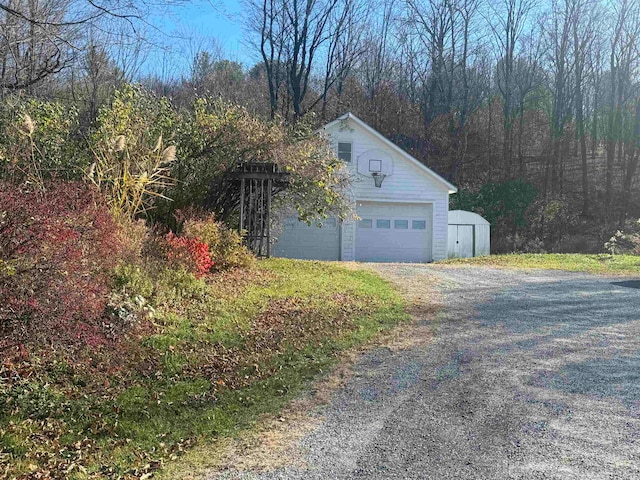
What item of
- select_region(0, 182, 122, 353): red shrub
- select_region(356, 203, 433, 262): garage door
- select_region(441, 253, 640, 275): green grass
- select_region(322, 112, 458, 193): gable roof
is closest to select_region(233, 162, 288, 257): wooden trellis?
select_region(322, 112, 458, 193): gable roof

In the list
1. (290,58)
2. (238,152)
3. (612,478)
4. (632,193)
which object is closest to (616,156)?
(632,193)

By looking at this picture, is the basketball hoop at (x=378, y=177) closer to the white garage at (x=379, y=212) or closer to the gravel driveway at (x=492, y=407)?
the white garage at (x=379, y=212)

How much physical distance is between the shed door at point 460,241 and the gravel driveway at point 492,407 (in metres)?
13.2

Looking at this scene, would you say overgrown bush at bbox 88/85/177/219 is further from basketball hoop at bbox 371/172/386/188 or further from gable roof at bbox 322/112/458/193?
basketball hoop at bbox 371/172/386/188

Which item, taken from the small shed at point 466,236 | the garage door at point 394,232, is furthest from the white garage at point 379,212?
the small shed at point 466,236

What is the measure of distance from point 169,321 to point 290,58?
22919mm

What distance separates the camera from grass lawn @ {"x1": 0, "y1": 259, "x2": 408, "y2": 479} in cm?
409

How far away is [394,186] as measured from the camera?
19.8m

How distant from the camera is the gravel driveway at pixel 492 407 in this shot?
3697mm

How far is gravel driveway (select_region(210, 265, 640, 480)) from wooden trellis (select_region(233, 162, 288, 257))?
252 inches

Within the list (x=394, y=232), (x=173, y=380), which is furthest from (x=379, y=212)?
(x=173, y=380)

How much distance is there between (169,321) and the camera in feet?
23.7

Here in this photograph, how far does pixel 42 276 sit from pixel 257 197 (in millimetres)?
9562

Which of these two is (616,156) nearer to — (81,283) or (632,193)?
(632,193)
